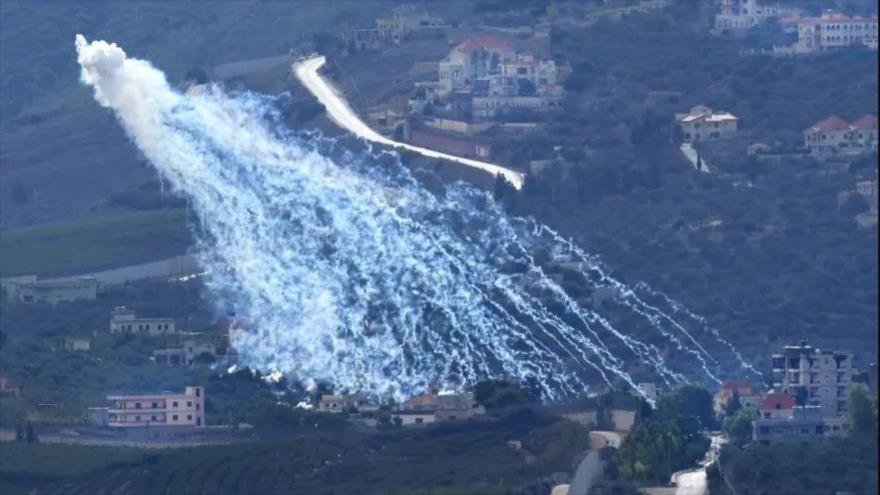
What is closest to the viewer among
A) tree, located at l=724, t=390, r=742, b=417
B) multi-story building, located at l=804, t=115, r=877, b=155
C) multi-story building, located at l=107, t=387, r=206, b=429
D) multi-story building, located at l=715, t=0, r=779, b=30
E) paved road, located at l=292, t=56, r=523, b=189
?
tree, located at l=724, t=390, r=742, b=417

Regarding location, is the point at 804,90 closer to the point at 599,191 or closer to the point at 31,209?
the point at 599,191

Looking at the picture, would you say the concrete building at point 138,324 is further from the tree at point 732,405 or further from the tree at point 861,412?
the tree at point 861,412

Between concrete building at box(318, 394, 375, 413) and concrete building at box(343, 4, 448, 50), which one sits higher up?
concrete building at box(343, 4, 448, 50)

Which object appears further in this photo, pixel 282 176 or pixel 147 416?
pixel 282 176

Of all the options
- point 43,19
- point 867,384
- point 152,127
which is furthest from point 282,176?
point 43,19

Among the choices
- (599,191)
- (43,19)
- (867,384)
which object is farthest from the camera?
(43,19)

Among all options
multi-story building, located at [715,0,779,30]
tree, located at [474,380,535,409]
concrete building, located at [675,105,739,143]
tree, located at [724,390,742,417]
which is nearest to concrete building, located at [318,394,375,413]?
tree, located at [474,380,535,409]

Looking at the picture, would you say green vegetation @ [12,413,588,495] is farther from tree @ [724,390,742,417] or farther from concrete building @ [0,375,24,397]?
concrete building @ [0,375,24,397]
